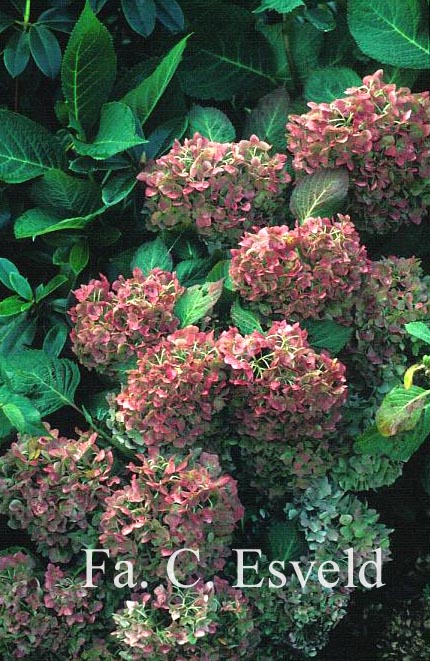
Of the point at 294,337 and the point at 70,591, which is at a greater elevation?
the point at 294,337

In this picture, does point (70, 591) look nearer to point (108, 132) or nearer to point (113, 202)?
point (113, 202)

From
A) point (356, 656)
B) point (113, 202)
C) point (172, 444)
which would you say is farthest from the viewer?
point (356, 656)

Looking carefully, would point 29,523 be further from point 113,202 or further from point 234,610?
point 113,202

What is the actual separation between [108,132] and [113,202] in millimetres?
142

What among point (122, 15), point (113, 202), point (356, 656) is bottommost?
point (356, 656)

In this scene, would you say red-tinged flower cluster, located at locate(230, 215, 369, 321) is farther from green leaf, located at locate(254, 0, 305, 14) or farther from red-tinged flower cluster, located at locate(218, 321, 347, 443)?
green leaf, located at locate(254, 0, 305, 14)

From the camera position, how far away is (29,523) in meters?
1.64

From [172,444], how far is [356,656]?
72cm

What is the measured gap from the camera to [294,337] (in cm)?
155

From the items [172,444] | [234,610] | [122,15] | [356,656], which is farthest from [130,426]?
[122,15]

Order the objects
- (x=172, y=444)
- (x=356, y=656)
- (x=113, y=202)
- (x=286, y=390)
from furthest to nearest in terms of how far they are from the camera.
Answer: (x=356, y=656) → (x=113, y=202) → (x=172, y=444) → (x=286, y=390)

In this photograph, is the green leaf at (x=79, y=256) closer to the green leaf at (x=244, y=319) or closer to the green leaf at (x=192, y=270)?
the green leaf at (x=192, y=270)

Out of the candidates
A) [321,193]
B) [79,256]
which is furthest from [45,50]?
[321,193]

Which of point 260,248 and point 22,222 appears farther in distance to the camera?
point 22,222
